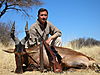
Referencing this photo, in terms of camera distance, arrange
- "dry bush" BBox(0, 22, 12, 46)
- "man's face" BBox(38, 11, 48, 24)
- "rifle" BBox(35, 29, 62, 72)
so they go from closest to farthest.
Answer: "rifle" BBox(35, 29, 62, 72) < "man's face" BBox(38, 11, 48, 24) < "dry bush" BBox(0, 22, 12, 46)

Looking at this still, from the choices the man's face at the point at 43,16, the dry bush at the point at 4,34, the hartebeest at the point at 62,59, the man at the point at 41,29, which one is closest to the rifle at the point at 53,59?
the hartebeest at the point at 62,59

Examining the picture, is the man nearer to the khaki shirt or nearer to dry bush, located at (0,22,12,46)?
the khaki shirt

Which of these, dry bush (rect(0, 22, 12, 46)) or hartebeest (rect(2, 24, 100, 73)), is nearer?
hartebeest (rect(2, 24, 100, 73))

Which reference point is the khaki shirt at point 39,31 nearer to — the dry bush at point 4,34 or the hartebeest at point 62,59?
the hartebeest at point 62,59

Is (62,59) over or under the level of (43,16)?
under

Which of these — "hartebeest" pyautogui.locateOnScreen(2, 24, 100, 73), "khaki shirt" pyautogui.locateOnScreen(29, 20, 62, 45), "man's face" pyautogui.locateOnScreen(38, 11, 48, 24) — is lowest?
"hartebeest" pyautogui.locateOnScreen(2, 24, 100, 73)

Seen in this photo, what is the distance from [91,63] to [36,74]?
1.37m

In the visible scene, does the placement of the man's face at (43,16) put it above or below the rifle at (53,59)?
above

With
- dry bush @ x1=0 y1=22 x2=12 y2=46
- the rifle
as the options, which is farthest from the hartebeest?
dry bush @ x1=0 y1=22 x2=12 y2=46

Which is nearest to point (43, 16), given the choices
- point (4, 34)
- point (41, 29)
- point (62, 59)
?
point (41, 29)

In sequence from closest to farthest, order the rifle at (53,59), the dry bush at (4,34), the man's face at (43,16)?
the rifle at (53,59)
the man's face at (43,16)
the dry bush at (4,34)

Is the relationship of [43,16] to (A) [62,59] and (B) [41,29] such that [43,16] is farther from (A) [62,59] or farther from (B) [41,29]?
(A) [62,59]

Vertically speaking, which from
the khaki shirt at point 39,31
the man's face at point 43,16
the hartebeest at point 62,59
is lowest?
the hartebeest at point 62,59

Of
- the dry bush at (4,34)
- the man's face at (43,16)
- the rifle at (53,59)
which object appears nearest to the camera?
the rifle at (53,59)
